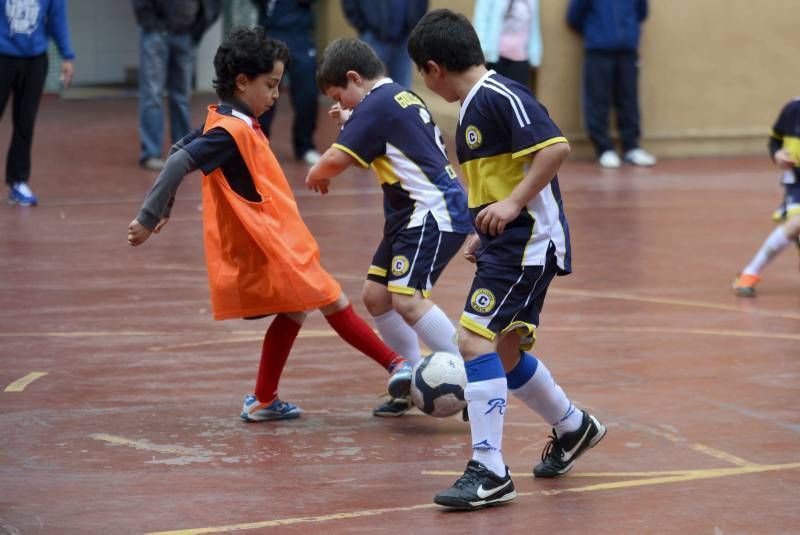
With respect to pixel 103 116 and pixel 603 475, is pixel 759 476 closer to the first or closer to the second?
pixel 603 475

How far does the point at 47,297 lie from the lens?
31.9ft

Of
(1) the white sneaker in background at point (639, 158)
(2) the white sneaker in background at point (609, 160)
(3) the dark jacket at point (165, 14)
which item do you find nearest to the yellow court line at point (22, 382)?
(3) the dark jacket at point (165, 14)

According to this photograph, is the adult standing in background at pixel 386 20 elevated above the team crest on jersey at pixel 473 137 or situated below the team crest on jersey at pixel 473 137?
below

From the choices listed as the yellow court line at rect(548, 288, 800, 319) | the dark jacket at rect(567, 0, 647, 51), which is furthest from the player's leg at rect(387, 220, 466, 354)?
the dark jacket at rect(567, 0, 647, 51)

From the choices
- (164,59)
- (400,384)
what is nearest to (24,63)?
(164,59)

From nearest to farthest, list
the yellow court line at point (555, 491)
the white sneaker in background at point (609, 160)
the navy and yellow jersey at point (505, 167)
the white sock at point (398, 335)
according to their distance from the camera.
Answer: the yellow court line at point (555, 491), the navy and yellow jersey at point (505, 167), the white sock at point (398, 335), the white sneaker in background at point (609, 160)

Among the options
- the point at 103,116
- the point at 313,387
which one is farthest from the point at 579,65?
the point at 313,387

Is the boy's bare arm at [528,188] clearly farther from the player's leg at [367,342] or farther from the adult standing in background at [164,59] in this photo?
the adult standing in background at [164,59]

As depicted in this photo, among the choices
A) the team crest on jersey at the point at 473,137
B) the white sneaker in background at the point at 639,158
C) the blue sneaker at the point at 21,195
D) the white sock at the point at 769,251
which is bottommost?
the white sneaker in background at the point at 639,158

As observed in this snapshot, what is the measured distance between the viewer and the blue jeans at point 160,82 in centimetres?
1525

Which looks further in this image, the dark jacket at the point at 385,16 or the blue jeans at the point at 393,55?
the blue jeans at the point at 393,55

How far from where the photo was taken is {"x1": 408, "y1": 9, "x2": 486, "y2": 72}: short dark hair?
5.65 m

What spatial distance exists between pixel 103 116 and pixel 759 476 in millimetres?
14656

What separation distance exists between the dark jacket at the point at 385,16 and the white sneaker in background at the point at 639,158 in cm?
288
